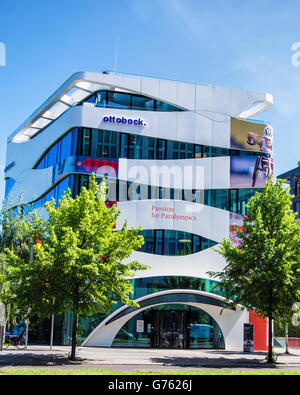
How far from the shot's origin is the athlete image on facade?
123 ft

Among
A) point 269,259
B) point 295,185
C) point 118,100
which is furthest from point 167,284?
point 295,185

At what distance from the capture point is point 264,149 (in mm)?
37688

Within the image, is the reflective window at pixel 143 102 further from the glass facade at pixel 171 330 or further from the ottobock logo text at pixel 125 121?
the glass facade at pixel 171 330

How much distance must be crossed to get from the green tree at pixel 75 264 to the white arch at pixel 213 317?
765cm

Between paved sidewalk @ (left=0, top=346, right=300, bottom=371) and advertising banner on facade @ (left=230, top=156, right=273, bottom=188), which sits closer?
paved sidewalk @ (left=0, top=346, right=300, bottom=371)

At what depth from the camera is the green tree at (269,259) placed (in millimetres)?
25719

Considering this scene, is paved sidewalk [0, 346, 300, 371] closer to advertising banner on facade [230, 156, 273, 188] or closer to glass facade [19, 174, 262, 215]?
glass facade [19, 174, 262, 215]

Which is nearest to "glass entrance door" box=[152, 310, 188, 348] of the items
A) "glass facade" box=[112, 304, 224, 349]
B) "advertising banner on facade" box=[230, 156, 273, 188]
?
"glass facade" box=[112, 304, 224, 349]

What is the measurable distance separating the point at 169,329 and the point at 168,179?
992 cm

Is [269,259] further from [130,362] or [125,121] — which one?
[125,121]

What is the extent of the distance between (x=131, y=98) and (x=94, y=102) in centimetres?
258

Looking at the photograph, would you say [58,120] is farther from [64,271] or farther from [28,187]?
[64,271]

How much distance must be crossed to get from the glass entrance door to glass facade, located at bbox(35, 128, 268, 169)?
34.2 feet

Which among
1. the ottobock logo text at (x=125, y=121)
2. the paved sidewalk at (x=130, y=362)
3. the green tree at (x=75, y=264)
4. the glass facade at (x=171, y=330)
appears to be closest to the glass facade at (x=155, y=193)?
the ottobock logo text at (x=125, y=121)
